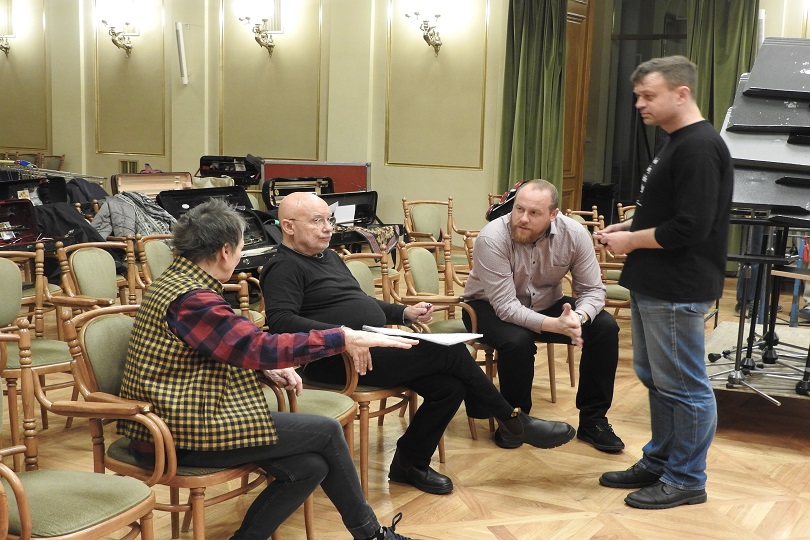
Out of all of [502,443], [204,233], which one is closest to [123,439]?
[204,233]

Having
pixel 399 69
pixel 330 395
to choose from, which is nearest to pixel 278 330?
pixel 330 395

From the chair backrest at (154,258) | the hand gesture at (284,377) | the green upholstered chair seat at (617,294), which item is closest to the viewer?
the hand gesture at (284,377)

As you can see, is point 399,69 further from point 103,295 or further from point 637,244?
point 637,244

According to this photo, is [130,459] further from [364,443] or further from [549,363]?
[549,363]

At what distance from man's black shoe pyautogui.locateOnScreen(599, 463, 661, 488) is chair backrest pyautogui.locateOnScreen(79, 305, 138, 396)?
5.79ft

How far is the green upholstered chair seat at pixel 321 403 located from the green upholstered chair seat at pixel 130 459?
46 cm

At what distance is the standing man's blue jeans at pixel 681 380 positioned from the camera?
2908 millimetres

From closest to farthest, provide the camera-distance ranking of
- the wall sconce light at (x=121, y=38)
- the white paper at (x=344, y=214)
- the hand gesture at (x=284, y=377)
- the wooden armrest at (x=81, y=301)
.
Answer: the hand gesture at (x=284, y=377), the wooden armrest at (x=81, y=301), the white paper at (x=344, y=214), the wall sconce light at (x=121, y=38)

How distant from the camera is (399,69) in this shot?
9047mm

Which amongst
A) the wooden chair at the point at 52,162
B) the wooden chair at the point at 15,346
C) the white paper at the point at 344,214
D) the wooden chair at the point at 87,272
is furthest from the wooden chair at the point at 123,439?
the wooden chair at the point at 52,162

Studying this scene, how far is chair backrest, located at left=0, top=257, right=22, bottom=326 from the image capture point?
10.9 ft

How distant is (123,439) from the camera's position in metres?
2.36

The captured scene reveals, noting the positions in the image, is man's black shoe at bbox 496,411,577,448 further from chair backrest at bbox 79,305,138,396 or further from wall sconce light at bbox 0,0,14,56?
wall sconce light at bbox 0,0,14,56

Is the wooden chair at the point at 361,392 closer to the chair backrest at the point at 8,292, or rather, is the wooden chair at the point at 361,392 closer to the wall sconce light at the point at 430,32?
the chair backrest at the point at 8,292
